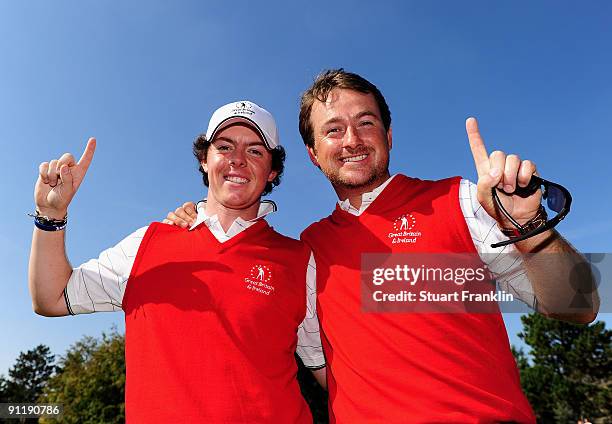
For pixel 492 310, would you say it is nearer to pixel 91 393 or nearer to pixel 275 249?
pixel 275 249

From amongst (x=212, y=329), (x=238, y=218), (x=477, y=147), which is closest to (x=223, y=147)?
(x=238, y=218)

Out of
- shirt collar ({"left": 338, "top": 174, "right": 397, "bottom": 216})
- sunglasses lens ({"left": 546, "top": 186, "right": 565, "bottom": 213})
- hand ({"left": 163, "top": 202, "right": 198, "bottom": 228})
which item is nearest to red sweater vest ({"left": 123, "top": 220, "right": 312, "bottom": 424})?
hand ({"left": 163, "top": 202, "right": 198, "bottom": 228})

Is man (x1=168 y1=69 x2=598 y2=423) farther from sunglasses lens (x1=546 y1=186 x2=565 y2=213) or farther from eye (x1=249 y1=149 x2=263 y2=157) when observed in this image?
eye (x1=249 y1=149 x2=263 y2=157)

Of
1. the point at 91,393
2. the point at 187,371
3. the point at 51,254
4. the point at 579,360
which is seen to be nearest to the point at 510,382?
the point at 187,371

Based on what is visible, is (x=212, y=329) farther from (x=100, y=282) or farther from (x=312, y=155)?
(x=312, y=155)

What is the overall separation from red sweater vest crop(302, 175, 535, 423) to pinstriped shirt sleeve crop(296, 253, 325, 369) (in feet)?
0.70

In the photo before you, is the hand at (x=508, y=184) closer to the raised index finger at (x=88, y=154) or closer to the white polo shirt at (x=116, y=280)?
the white polo shirt at (x=116, y=280)

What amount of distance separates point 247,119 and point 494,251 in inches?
109

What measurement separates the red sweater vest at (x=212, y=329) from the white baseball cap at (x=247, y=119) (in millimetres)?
1094

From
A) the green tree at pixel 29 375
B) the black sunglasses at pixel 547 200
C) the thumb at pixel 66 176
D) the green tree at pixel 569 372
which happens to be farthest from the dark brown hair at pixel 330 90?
the green tree at pixel 29 375

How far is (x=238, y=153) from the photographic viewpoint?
5.11 meters

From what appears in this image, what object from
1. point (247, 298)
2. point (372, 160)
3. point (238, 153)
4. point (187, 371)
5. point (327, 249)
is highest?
point (238, 153)

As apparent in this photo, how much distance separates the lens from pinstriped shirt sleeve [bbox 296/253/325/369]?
15.5ft

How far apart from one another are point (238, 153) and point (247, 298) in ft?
5.30
